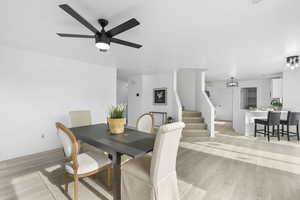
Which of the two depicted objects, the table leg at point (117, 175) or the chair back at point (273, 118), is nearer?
the table leg at point (117, 175)

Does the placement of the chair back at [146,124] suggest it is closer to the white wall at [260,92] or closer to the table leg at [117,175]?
the table leg at [117,175]

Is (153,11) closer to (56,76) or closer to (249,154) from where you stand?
(56,76)

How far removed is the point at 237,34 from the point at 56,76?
13.3 ft

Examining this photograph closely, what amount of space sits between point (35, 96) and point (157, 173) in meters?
3.42

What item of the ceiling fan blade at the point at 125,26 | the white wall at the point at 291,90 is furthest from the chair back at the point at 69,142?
the white wall at the point at 291,90

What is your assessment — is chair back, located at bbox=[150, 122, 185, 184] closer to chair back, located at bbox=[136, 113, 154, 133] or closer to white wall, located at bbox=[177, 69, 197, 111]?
chair back, located at bbox=[136, 113, 154, 133]

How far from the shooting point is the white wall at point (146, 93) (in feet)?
18.3

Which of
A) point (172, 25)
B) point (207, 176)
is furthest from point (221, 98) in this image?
point (172, 25)

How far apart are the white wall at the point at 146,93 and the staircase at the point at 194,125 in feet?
2.07

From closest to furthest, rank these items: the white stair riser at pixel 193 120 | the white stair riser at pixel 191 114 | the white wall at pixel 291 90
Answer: the white wall at pixel 291 90, the white stair riser at pixel 193 120, the white stair riser at pixel 191 114

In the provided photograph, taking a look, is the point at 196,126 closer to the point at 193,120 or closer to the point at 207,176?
the point at 193,120

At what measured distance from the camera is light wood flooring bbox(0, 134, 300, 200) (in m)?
1.83

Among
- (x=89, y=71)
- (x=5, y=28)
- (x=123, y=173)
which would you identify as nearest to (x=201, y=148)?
(x=123, y=173)

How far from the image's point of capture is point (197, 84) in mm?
5855
